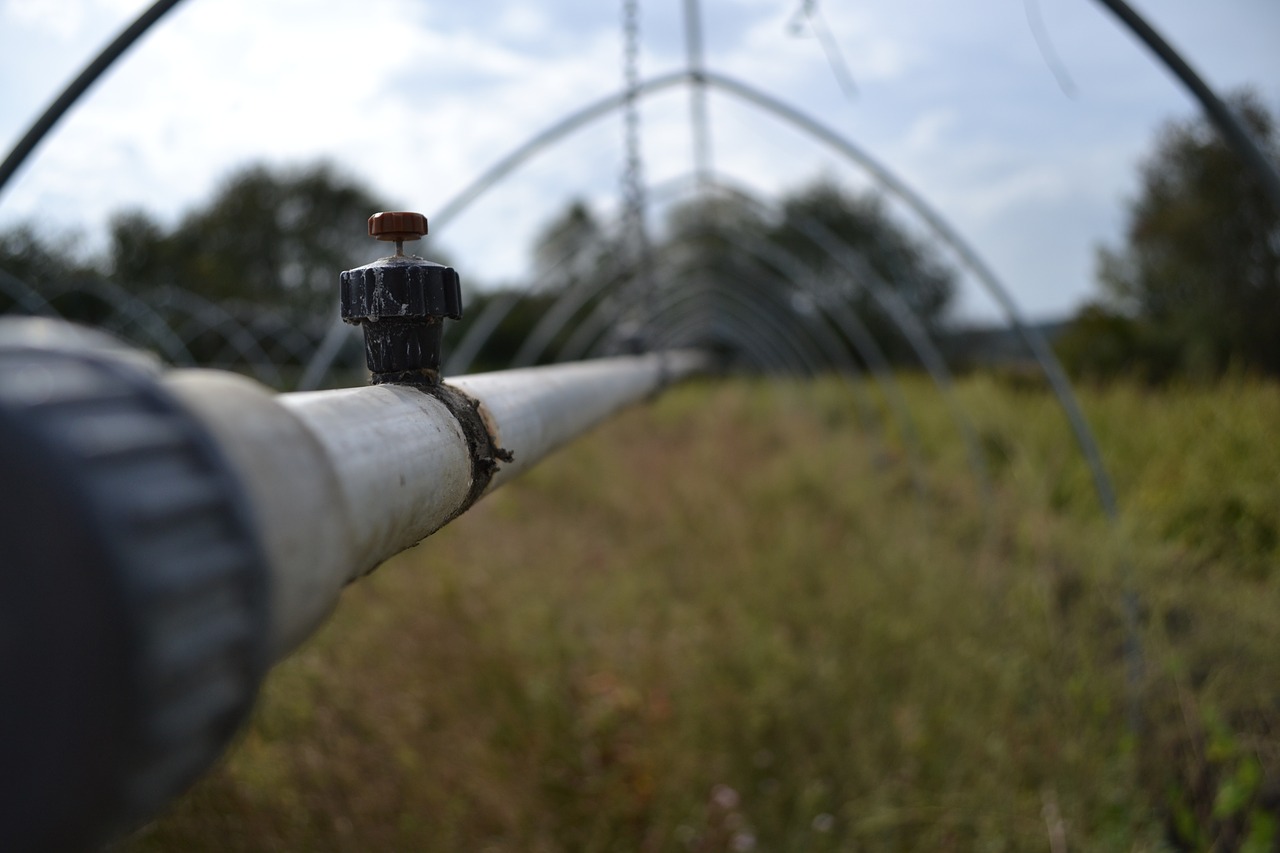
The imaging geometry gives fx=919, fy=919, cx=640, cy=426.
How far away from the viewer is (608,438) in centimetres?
1031

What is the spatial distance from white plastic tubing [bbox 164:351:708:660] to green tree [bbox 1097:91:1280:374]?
286 inches

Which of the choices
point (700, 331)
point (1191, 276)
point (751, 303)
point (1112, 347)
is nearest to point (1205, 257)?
point (1191, 276)

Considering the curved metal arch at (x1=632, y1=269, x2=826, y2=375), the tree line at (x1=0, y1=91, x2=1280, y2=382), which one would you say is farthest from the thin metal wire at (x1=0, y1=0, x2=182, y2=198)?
the curved metal arch at (x1=632, y1=269, x2=826, y2=375)

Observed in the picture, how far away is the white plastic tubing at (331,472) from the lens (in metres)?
0.43

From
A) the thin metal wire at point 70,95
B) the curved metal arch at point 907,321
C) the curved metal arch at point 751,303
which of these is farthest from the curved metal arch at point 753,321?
the thin metal wire at point 70,95

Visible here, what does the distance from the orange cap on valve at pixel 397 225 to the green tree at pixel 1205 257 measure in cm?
711

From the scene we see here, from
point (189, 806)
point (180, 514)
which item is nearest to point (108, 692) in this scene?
point (180, 514)

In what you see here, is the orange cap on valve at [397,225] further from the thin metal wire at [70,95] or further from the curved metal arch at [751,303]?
the curved metal arch at [751,303]

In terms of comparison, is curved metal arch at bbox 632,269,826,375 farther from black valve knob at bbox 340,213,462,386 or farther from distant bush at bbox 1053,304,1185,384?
black valve knob at bbox 340,213,462,386

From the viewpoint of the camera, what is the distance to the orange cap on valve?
0.95 meters

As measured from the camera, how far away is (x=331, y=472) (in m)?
0.49

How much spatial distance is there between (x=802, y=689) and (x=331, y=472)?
3.19 m

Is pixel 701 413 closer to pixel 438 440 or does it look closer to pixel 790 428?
pixel 790 428

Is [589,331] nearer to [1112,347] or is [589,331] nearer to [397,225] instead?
[1112,347]
